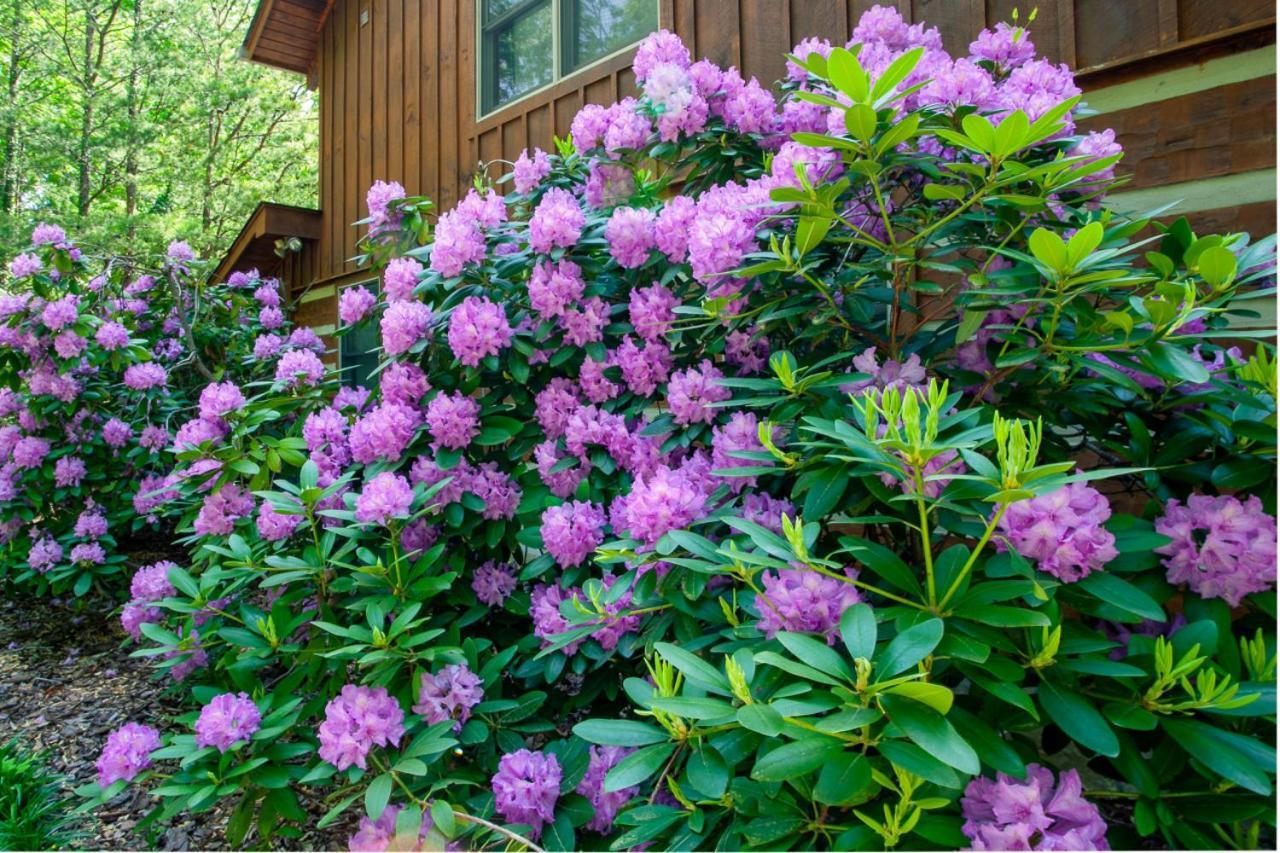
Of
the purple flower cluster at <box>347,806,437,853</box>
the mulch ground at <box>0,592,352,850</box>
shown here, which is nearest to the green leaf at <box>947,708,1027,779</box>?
the purple flower cluster at <box>347,806,437,853</box>

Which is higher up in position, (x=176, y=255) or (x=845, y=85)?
(x=176, y=255)

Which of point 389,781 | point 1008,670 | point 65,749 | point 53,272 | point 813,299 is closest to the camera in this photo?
point 1008,670

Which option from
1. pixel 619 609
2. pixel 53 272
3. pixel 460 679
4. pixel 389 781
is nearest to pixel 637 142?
pixel 619 609

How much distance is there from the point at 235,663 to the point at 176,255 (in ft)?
11.0

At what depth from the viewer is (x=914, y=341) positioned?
1630 mm

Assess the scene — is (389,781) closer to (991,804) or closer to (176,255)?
(991,804)

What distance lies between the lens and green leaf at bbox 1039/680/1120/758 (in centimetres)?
93

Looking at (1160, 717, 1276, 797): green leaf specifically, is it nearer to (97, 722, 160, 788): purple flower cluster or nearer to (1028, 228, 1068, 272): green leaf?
(1028, 228, 1068, 272): green leaf

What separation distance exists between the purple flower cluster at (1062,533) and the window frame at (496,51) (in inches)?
149

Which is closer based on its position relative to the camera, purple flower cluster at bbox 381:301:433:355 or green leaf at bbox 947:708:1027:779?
green leaf at bbox 947:708:1027:779

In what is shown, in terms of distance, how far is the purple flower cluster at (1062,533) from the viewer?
1.02m

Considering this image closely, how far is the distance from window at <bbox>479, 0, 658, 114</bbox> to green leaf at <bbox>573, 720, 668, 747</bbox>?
13.1 ft

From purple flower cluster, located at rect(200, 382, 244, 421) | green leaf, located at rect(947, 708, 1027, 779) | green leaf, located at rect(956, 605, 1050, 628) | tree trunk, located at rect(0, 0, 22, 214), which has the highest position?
tree trunk, located at rect(0, 0, 22, 214)

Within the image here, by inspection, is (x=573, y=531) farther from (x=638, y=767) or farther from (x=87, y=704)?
(x=87, y=704)
